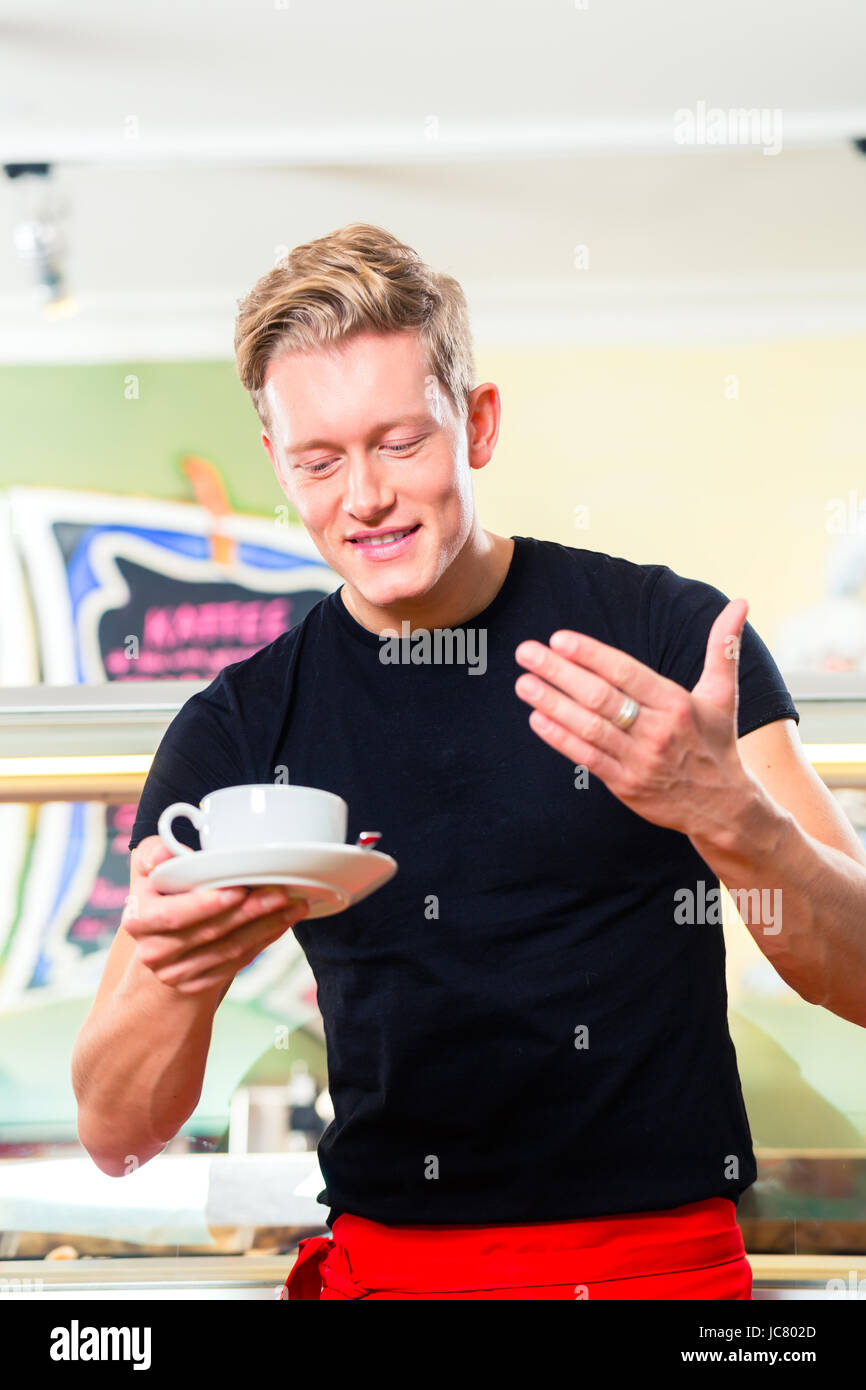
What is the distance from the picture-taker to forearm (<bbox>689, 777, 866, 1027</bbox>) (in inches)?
36.3

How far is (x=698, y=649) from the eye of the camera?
1.17m

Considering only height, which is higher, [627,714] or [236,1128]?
[627,714]

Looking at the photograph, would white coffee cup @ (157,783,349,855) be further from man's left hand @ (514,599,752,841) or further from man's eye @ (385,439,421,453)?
man's eye @ (385,439,421,453)

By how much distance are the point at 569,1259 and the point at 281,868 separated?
445mm

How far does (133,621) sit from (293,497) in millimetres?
3093

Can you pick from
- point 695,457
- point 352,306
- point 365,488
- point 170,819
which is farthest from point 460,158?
point 170,819

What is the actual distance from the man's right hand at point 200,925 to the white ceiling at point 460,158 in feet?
7.89

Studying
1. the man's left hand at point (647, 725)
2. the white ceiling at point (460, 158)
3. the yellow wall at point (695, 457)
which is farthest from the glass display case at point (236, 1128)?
the yellow wall at point (695, 457)

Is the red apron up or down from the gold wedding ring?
down

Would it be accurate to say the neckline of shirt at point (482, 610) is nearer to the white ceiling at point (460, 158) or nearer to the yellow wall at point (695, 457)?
the white ceiling at point (460, 158)

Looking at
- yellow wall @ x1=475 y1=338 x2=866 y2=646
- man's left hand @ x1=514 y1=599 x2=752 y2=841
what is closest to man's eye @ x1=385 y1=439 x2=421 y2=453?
man's left hand @ x1=514 y1=599 x2=752 y2=841

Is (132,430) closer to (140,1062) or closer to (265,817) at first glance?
(140,1062)

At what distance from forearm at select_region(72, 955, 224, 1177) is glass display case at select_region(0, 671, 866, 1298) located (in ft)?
1.08

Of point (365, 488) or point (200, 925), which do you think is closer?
point (200, 925)
